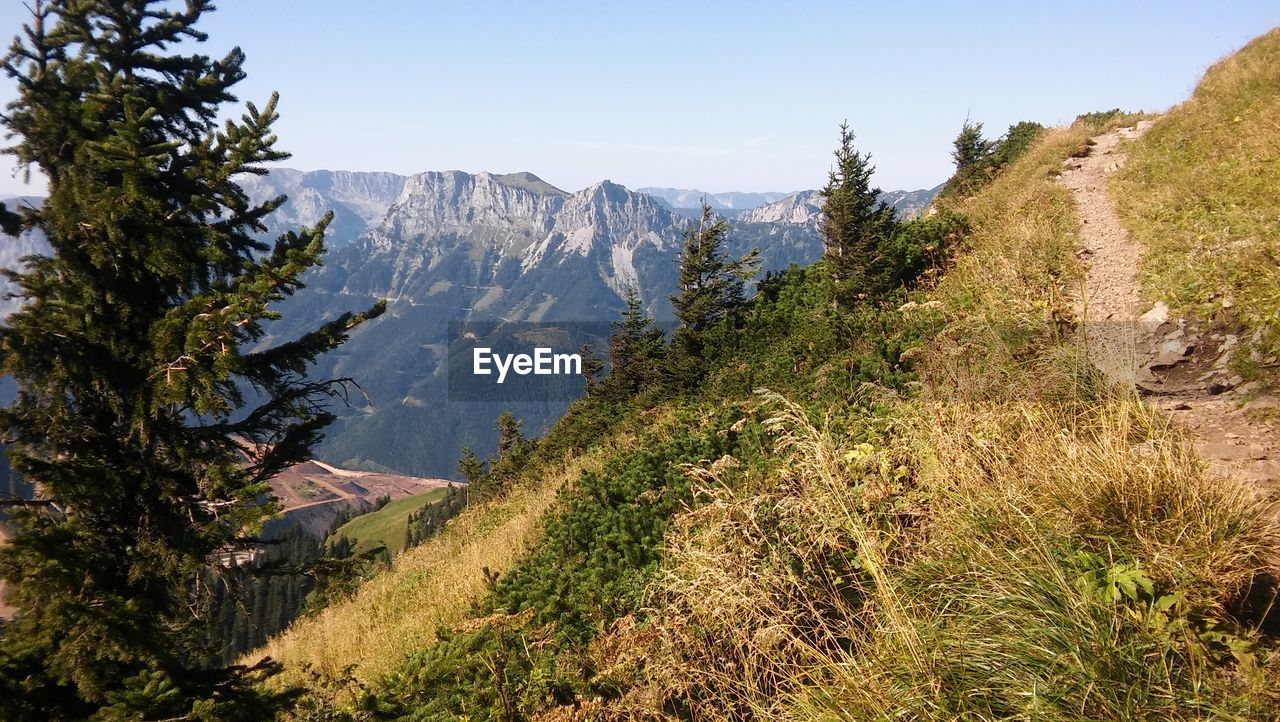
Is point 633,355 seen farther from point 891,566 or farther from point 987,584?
point 987,584

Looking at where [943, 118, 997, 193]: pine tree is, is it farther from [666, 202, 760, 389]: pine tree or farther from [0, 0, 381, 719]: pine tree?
[0, 0, 381, 719]: pine tree

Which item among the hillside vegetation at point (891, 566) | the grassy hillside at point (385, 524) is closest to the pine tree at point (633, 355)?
the hillside vegetation at point (891, 566)

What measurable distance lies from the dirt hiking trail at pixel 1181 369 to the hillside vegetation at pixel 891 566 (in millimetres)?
443

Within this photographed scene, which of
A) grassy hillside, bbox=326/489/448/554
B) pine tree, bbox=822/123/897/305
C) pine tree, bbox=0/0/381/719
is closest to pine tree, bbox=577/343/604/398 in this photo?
pine tree, bbox=822/123/897/305

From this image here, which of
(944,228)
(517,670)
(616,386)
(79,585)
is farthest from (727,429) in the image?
(616,386)

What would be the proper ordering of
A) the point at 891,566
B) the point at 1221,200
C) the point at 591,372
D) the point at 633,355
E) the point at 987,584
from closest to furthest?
the point at 987,584, the point at 891,566, the point at 1221,200, the point at 633,355, the point at 591,372

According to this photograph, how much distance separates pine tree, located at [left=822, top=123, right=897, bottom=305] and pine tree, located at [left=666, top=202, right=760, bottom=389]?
3.44 meters

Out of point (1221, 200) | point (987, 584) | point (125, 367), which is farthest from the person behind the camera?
point (1221, 200)

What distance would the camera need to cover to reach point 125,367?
5.74 meters

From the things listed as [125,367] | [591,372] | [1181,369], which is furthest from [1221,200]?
[591,372]

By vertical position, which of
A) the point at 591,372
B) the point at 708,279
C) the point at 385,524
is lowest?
the point at 385,524

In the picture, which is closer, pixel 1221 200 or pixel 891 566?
pixel 891 566

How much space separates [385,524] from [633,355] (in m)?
134

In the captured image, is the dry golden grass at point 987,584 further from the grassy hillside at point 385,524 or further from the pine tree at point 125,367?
the grassy hillside at point 385,524
